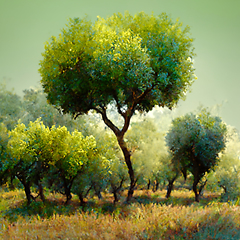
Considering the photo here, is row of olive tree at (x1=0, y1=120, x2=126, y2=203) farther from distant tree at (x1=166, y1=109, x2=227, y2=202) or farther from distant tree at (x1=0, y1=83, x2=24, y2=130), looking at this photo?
distant tree at (x1=0, y1=83, x2=24, y2=130)

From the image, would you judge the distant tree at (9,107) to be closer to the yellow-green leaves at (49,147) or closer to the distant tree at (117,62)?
the yellow-green leaves at (49,147)

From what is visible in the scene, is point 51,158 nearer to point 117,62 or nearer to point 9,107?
point 117,62

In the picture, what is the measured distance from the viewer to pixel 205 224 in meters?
5.91

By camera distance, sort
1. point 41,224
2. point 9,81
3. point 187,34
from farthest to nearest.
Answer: point 9,81 → point 187,34 → point 41,224

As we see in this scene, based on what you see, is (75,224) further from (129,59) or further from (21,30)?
(21,30)

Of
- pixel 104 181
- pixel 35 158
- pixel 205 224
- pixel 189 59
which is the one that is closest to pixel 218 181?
pixel 104 181

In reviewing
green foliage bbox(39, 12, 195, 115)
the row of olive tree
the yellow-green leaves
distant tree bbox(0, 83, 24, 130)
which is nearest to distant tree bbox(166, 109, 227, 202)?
the row of olive tree

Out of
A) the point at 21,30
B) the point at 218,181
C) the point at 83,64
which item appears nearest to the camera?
the point at 83,64

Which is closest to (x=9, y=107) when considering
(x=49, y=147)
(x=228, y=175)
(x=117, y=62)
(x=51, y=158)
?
(x=51, y=158)

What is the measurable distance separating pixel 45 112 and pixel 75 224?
2237 cm

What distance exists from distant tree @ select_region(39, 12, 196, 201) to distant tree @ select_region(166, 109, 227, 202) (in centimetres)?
664

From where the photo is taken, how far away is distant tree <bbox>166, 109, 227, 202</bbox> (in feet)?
63.5

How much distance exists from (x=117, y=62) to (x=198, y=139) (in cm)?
1152

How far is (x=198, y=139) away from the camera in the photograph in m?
19.3
